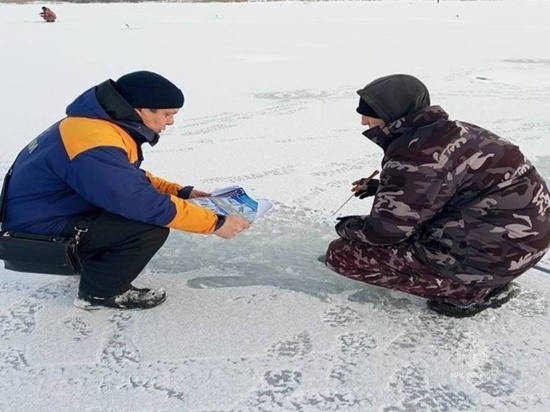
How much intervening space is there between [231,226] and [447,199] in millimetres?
864

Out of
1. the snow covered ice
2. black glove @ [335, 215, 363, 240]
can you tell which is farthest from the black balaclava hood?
the snow covered ice

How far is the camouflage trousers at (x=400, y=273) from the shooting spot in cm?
243

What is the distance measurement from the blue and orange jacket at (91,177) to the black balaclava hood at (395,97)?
2.59 feet

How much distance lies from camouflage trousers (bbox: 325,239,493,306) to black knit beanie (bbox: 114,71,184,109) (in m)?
0.96

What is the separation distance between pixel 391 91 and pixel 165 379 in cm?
131

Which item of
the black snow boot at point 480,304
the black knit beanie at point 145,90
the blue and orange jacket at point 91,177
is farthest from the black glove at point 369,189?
the black knit beanie at point 145,90

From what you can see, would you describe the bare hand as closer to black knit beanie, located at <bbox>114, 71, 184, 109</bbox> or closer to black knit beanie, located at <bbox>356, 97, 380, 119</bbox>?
black knit beanie, located at <bbox>114, 71, 184, 109</bbox>

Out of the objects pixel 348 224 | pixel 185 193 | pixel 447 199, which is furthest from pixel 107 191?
pixel 447 199

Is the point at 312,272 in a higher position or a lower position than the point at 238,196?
lower

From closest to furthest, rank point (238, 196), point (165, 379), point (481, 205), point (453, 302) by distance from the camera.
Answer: point (165, 379)
point (481, 205)
point (453, 302)
point (238, 196)

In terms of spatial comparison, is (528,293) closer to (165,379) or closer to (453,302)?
(453,302)

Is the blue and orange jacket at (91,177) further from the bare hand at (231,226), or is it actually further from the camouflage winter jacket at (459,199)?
the camouflage winter jacket at (459,199)

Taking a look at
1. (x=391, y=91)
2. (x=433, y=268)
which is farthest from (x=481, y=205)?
(x=391, y=91)

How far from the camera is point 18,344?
2352 millimetres
